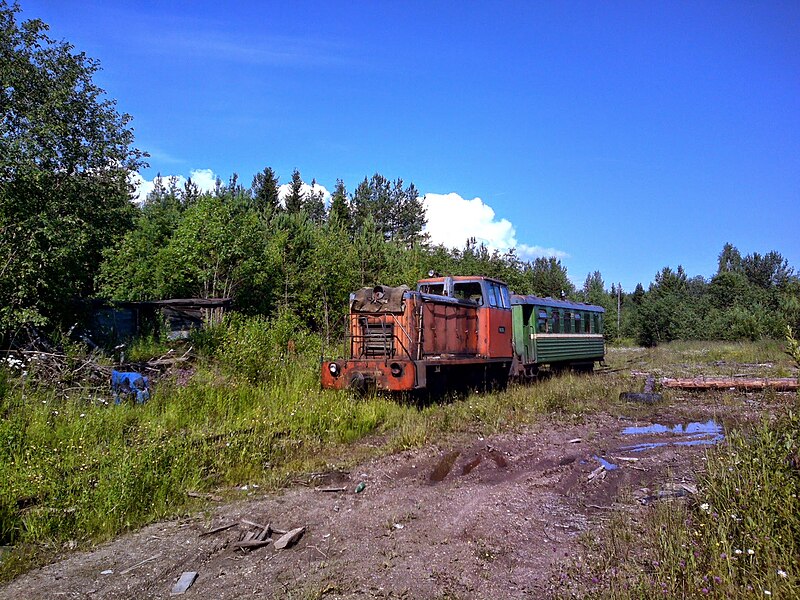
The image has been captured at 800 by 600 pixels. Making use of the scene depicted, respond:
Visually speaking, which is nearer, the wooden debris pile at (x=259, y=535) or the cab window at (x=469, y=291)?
Answer: the wooden debris pile at (x=259, y=535)

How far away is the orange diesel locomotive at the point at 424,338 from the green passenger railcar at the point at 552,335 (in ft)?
5.19

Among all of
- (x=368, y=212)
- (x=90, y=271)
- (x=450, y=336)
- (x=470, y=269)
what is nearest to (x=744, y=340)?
(x=470, y=269)

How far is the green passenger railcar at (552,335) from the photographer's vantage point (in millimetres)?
16172

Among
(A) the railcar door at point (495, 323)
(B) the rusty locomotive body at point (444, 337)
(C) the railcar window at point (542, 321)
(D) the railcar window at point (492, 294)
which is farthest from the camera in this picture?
(C) the railcar window at point (542, 321)

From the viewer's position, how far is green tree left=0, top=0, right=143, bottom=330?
10211 mm

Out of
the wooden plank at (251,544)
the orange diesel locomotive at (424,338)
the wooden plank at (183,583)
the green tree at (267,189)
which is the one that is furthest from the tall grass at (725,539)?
the green tree at (267,189)

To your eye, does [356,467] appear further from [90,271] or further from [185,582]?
[90,271]

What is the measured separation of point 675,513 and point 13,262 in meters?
11.2

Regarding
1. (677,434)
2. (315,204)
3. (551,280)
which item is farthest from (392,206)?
(677,434)

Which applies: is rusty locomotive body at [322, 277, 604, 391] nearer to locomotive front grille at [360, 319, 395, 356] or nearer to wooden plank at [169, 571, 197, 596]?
locomotive front grille at [360, 319, 395, 356]

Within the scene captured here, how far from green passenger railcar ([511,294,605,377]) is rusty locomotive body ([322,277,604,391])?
0.03 metres

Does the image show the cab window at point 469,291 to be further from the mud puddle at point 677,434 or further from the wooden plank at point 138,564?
the wooden plank at point 138,564

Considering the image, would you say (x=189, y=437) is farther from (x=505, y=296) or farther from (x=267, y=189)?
(x=267, y=189)

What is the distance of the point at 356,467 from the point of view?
7.62 meters
